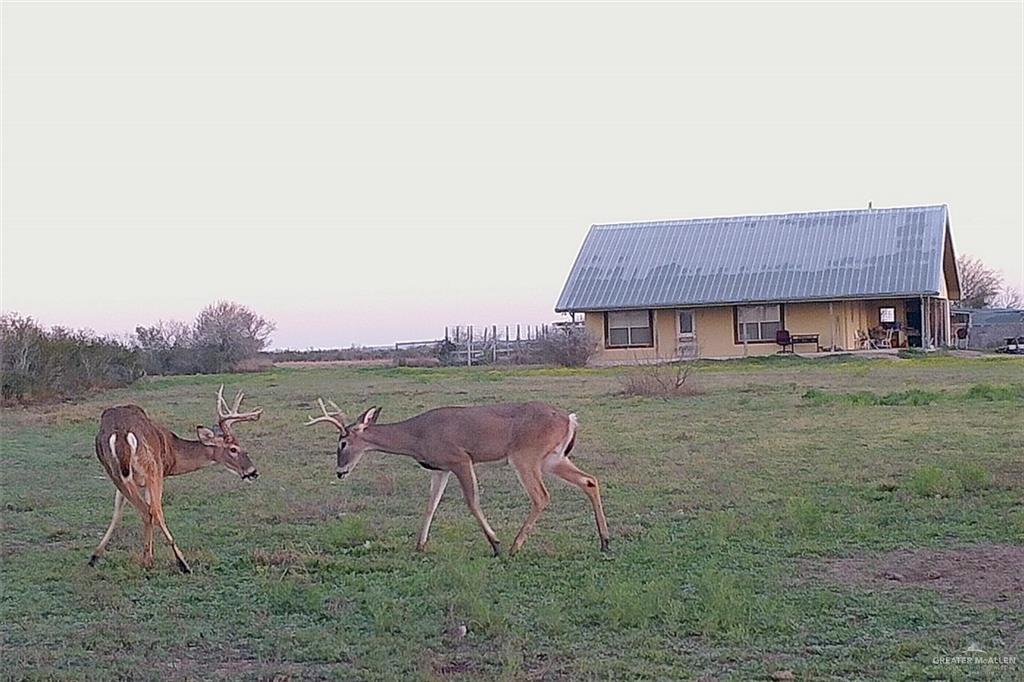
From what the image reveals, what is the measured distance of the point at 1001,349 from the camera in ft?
169

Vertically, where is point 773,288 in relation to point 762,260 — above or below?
below

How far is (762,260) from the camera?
1762 inches

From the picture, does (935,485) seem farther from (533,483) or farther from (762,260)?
(762,260)

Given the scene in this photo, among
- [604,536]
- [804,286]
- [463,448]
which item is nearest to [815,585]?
[604,536]

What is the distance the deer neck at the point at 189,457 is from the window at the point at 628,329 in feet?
114

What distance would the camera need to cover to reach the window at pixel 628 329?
44.8 metres

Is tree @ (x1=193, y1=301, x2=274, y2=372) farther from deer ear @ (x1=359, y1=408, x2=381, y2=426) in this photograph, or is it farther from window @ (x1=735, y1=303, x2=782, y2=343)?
deer ear @ (x1=359, y1=408, x2=381, y2=426)

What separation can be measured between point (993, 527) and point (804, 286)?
33.3m

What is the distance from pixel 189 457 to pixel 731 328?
3516cm

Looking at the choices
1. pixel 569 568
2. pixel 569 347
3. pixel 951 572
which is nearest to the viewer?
pixel 951 572

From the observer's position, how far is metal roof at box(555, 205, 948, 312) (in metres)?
42.5

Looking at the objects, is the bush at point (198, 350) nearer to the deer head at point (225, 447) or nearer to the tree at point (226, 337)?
the tree at point (226, 337)

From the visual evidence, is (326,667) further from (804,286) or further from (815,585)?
(804,286)

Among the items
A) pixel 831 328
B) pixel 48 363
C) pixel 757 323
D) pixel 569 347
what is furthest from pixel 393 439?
pixel 757 323
